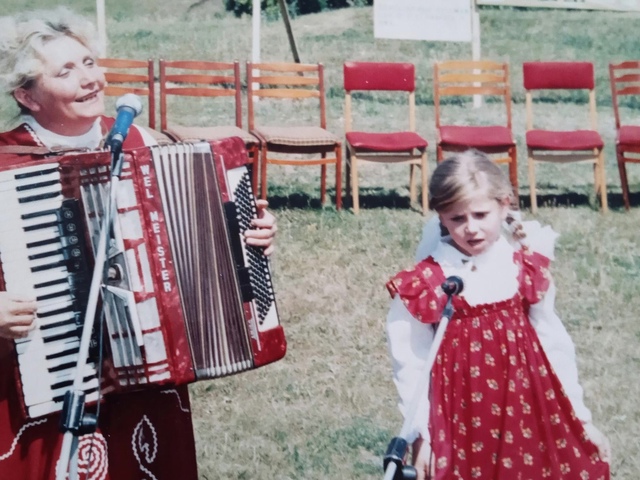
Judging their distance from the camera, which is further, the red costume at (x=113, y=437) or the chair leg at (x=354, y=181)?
the chair leg at (x=354, y=181)

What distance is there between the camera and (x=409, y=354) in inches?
84.5

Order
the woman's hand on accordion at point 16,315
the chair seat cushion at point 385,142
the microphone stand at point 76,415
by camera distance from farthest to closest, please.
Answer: the chair seat cushion at point 385,142 < the woman's hand on accordion at point 16,315 < the microphone stand at point 76,415

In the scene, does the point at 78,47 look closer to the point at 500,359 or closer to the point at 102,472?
the point at 102,472

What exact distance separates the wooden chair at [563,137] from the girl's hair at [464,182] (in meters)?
4.27

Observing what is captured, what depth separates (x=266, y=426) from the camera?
3559 mm

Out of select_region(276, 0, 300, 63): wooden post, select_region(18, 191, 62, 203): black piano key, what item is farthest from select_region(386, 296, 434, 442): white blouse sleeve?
select_region(276, 0, 300, 63): wooden post

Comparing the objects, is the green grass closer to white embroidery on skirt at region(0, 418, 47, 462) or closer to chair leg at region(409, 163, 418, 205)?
chair leg at region(409, 163, 418, 205)

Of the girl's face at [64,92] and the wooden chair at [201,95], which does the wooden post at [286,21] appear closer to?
the wooden chair at [201,95]

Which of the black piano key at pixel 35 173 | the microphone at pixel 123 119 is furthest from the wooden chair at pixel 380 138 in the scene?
the microphone at pixel 123 119

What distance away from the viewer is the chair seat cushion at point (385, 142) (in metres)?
6.14

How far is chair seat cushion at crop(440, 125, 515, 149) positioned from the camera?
6191mm

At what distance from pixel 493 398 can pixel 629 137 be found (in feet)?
16.6

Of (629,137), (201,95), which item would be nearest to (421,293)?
(201,95)

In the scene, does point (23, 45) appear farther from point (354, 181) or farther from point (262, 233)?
point (354, 181)
